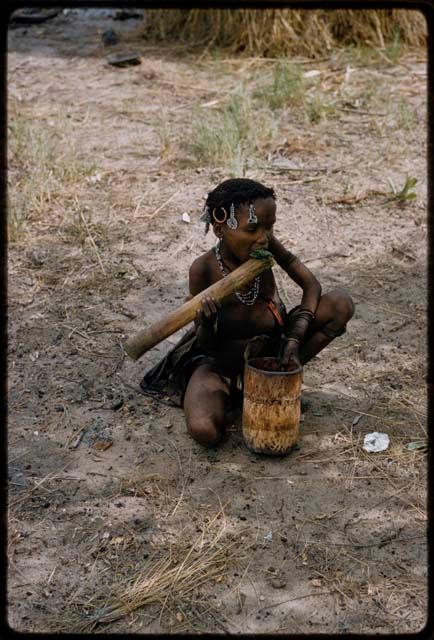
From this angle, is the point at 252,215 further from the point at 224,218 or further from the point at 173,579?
the point at 173,579

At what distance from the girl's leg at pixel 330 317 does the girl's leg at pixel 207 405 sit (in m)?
0.38

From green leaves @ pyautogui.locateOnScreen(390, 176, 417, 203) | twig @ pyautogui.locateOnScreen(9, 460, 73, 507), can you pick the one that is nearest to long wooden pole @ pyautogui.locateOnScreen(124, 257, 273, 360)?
twig @ pyautogui.locateOnScreen(9, 460, 73, 507)

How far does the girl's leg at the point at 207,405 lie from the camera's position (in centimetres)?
298

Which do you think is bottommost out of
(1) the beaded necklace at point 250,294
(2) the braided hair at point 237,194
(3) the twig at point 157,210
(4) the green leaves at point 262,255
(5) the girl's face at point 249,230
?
(3) the twig at point 157,210

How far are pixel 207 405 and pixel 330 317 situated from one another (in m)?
0.56

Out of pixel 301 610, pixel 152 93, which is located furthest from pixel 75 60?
pixel 301 610

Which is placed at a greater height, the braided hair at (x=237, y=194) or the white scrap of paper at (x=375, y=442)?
the braided hair at (x=237, y=194)

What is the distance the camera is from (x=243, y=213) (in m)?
2.81

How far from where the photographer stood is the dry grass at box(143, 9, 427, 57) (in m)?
7.05

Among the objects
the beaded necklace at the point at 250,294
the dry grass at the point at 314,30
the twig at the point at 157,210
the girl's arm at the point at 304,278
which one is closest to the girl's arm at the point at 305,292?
the girl's arm at the point at 304,278

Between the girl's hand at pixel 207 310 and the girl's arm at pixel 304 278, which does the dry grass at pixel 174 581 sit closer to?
the girl's hand at pixel 207 310

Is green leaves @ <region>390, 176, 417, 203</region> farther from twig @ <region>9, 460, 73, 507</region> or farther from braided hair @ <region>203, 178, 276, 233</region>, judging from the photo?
twig @ <region>9, 460, 73, 507</region>

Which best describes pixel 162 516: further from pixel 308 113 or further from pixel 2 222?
pixel 308 113

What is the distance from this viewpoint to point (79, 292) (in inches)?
163
